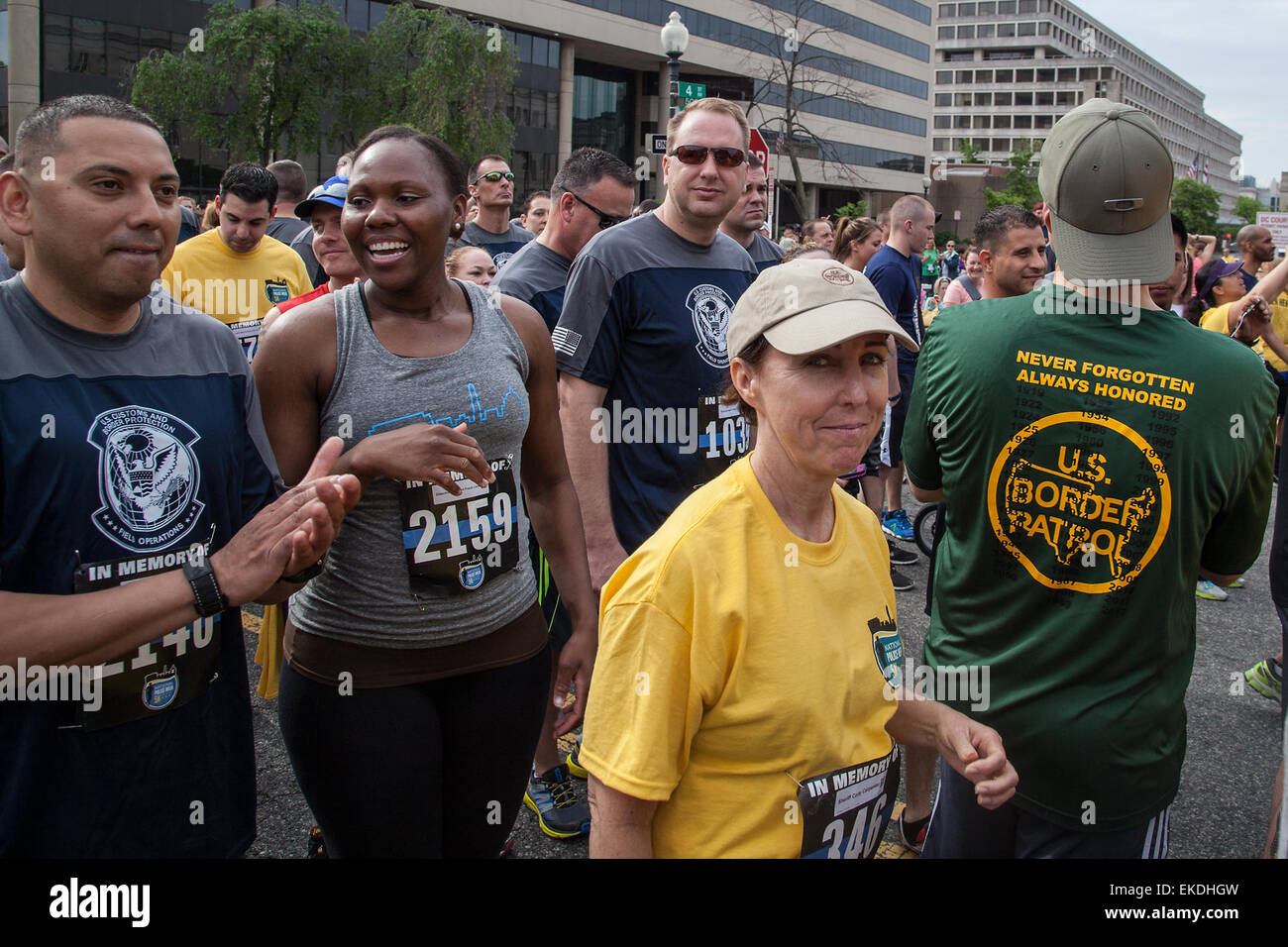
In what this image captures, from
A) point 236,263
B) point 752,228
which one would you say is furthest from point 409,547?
point 236,263

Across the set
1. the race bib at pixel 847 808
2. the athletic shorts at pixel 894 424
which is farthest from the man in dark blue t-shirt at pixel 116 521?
the athletic shorts at pixel 894 424

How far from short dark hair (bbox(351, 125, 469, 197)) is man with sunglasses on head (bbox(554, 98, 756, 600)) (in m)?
0.90

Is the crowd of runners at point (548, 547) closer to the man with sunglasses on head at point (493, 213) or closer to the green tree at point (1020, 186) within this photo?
the man with sunglasses on head at point (493, 213)

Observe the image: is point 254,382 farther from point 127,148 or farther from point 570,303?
point 570,303

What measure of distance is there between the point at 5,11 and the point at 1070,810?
38.5m

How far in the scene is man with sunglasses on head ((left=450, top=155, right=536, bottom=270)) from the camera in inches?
251

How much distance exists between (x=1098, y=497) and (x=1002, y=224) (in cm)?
360

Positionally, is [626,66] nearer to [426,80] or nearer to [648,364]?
[426,80]

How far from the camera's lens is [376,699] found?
2.12 metres

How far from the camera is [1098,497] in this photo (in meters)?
2.04

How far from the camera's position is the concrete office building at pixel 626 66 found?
32094mm

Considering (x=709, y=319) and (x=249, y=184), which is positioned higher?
(x=249, y=184)

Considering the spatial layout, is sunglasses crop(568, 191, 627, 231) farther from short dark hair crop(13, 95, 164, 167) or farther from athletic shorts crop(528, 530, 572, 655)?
short dark hair crop(13, 95, 164, 167)
